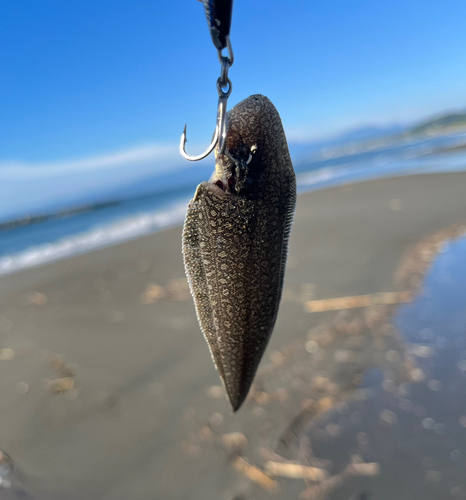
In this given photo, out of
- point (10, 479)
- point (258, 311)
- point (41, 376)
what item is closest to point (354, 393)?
point (258, 311)

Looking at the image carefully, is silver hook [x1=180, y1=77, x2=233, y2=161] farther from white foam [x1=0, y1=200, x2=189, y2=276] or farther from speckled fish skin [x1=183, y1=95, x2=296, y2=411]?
white foam [x1=0, y1=200, x2=189, y2=276]

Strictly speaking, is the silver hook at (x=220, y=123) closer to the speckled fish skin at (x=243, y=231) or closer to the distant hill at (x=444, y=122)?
the speckled fish skin at (x=243, y=231)

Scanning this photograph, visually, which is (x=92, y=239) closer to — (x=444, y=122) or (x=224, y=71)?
(x=224, y=71)

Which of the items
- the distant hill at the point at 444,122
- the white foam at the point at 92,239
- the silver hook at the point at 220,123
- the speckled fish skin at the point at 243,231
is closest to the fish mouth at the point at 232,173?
the speckled fish skin at the point at 243,231

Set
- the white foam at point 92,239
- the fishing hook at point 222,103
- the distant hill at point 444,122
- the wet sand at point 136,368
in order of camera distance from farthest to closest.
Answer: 1. the distant hill at point 444,122
2. the white foam at point 92,239
3. the wet sand at point 136,368
4. the fishing hook at point 222,103

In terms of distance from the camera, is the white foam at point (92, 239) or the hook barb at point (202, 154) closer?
the hook barb at point (202, 154)

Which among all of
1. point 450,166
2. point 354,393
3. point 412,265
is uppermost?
point 354,393

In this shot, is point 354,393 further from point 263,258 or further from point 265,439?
point 263,258
